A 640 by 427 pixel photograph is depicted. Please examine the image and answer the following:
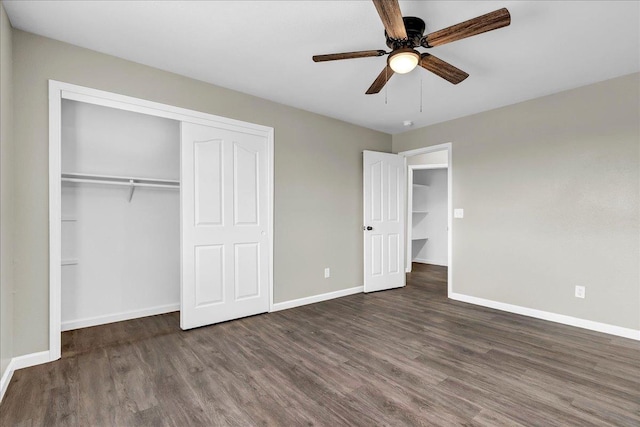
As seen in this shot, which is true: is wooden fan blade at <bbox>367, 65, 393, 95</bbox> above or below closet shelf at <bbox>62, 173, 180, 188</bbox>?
above

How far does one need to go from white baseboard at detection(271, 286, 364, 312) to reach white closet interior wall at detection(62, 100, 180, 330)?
1285 mm

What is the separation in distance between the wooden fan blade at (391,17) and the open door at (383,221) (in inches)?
109

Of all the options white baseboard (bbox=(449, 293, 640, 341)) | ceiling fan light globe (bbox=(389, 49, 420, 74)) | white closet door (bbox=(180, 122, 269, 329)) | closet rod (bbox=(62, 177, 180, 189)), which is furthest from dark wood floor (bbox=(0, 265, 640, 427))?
ceiling fan light globe (bbox=(389, 49, 420, 74))

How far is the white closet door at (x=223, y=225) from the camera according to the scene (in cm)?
316

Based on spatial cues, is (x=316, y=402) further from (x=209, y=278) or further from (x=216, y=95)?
(x=216, y=95)

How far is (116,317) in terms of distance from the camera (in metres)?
3.41

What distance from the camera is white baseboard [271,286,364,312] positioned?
381 centimetres

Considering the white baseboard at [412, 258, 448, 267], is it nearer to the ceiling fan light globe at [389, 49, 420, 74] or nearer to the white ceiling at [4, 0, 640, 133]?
the white ceiling at [4, 0, 640, 133]

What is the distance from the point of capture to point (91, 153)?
3289 millimetres

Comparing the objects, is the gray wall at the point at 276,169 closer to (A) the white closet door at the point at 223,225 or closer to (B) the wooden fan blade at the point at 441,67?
(A) the white closet door at the point at 223,225

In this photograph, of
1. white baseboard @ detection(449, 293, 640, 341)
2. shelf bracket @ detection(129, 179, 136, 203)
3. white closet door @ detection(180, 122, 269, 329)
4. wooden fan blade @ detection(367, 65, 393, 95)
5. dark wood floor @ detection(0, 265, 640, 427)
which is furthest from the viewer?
shelf bracket @ detection(129, 179, 136, 203)

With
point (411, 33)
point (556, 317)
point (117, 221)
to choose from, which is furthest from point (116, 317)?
point (556, 317)

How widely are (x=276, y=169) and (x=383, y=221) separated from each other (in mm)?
1963

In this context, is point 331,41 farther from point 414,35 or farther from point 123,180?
point 123,180
